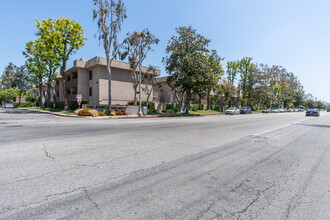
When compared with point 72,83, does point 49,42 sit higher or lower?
higher

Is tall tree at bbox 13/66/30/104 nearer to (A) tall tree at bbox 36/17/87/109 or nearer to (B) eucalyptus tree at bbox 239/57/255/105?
(A) tall tree at bbox 36/17/87/109

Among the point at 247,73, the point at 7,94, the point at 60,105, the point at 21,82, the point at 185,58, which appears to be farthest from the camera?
the point at 7,94

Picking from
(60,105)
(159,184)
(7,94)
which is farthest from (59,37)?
(7,94)

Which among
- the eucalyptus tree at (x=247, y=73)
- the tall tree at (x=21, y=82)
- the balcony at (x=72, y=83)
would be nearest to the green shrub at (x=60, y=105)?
the balcony at (x=72, y=83)

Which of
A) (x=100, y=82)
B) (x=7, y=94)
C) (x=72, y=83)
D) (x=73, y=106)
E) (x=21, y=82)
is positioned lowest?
(x=73, y=106)

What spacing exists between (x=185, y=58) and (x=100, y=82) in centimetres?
1484

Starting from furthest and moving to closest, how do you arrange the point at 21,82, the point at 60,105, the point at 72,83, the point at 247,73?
the point at 21,82 → the point at 247,73 → the point at 60,105 → the point at 72,83

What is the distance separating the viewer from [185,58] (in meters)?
26.4

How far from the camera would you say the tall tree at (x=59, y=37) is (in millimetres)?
26531

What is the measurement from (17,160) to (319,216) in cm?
634

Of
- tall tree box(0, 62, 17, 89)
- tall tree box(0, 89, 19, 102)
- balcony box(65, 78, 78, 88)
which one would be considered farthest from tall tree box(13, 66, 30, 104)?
balcony box(65, 78, 78, 88)

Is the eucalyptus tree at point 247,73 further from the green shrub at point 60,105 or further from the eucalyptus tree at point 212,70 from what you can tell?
the green shrub at point 60,105

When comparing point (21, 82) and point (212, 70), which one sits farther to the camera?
point (21, 82)

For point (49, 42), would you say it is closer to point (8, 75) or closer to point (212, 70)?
point (212, 70)
